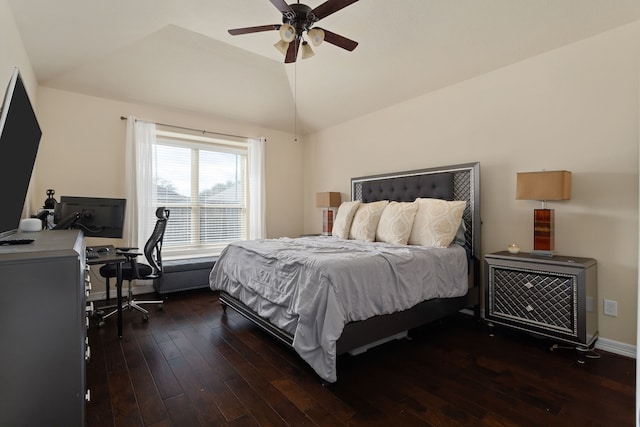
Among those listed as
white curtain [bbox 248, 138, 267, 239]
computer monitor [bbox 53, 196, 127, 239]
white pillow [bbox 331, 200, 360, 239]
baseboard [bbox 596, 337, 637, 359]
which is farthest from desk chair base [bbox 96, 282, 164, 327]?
baseboard [bbox 596, 337, 637, 359]

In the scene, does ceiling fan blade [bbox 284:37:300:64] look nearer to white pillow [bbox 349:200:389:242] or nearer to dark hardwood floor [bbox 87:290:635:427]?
white pillow [bbox 349:200:389:242]

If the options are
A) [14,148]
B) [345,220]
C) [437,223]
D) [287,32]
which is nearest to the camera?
[14,148]

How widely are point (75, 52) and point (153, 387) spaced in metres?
3.33

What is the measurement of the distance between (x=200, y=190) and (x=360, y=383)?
397 centimetres

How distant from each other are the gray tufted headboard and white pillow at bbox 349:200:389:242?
0.35 m

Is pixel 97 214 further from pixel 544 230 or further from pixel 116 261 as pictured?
pixel 544 230

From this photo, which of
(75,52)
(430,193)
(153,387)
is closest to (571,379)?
(430,193)

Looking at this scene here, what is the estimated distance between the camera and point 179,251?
4.77 m

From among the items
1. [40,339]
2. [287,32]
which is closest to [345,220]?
[287,32]

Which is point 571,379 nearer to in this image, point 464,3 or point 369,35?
point 464,3

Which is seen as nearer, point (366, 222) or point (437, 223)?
point (437, 223)

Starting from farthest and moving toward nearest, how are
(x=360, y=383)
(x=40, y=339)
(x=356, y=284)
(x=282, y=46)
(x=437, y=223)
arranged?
(x=437, y=223) < (x=282, y=46) < (x=356, y=284) < (x=360, y=383) < (x=40, y=339)

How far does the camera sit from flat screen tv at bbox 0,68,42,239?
4.54 feet

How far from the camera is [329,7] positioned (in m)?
2.25
